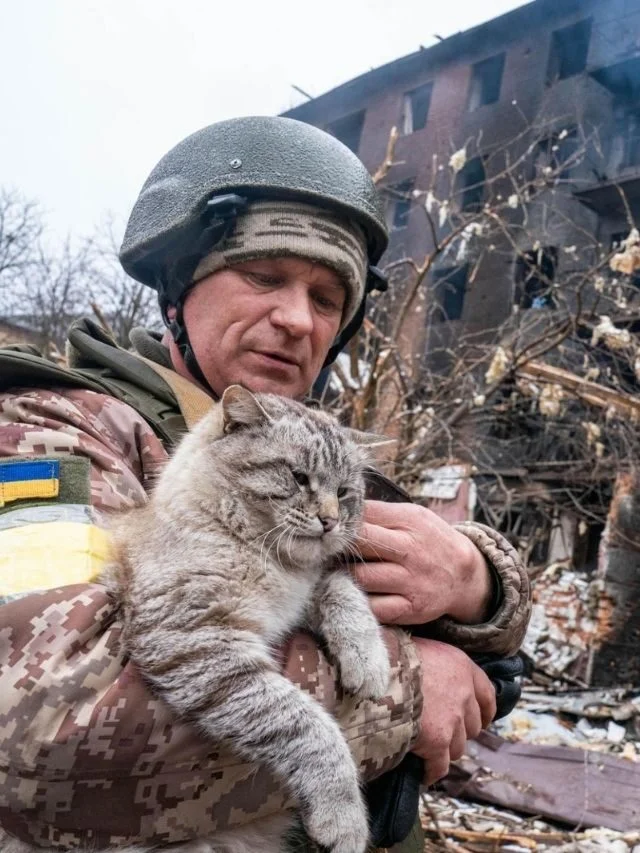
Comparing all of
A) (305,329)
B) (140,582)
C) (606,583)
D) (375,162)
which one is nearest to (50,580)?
(140,582)

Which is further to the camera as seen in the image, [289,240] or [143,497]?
[289,240]

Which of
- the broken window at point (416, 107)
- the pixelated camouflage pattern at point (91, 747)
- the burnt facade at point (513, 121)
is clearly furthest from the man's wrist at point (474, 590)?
the broken window at point (416, 107)

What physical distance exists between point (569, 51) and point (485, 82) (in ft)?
9.04

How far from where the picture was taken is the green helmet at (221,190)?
8.64 ft

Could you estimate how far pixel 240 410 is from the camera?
230 cm

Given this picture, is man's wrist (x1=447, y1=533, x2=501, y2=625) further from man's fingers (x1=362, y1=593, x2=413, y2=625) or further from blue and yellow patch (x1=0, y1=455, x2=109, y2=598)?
blue and yellow patch (x1=0, y1=455, x2=109, y2=598)

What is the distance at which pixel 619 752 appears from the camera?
7.30 meters

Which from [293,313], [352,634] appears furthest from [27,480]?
[293,313]

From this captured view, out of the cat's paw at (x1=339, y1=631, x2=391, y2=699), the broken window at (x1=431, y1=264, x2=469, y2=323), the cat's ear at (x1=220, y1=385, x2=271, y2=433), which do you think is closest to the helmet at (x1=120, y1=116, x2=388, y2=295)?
the cat's ear at (x1=220, y1=385, x2=271, y2=433)

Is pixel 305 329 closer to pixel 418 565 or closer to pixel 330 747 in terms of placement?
pixel 418 565

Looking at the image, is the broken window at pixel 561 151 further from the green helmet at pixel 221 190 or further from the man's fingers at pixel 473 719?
the man's fingers at pixel 473 719

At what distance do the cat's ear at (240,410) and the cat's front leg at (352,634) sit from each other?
1.90 feet

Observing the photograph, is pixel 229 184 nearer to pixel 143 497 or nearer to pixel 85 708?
pixel 143 497

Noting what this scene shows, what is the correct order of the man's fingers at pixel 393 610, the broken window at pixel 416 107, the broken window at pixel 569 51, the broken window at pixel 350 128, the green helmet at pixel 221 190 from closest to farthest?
the man's fingers at pixel 393 610, the green helmet at pixel 221 190, the broken window at pixel 569 51, the broken window at pixel 416 107, the broken window at pixel 350 128
